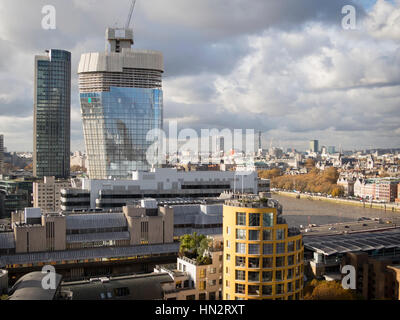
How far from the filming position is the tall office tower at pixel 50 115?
52.5 meters

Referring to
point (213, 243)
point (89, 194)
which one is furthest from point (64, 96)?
point (213, 243)

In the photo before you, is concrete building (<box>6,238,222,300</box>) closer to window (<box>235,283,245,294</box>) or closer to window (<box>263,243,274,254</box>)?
window (<box>235,283,245,294</box>)

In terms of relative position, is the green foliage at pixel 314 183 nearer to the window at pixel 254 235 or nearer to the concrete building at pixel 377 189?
the concrete building at pixel 377 189

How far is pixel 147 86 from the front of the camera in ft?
116

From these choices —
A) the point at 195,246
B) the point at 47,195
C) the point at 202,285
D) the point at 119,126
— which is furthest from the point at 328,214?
the point at 202,285

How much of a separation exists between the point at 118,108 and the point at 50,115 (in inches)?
939

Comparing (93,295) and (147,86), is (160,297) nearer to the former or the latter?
(93,295)

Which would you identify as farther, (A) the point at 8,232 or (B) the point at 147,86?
(B) the point at 147,86

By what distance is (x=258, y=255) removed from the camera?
8492 mm

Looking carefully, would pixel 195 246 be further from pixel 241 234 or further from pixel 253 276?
pixel 253 276

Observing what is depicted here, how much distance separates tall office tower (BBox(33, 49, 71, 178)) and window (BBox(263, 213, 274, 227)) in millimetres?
47132

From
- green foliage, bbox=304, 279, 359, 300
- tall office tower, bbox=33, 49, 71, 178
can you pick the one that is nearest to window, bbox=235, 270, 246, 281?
green foliage, bbox=304, 279, 359, 300
